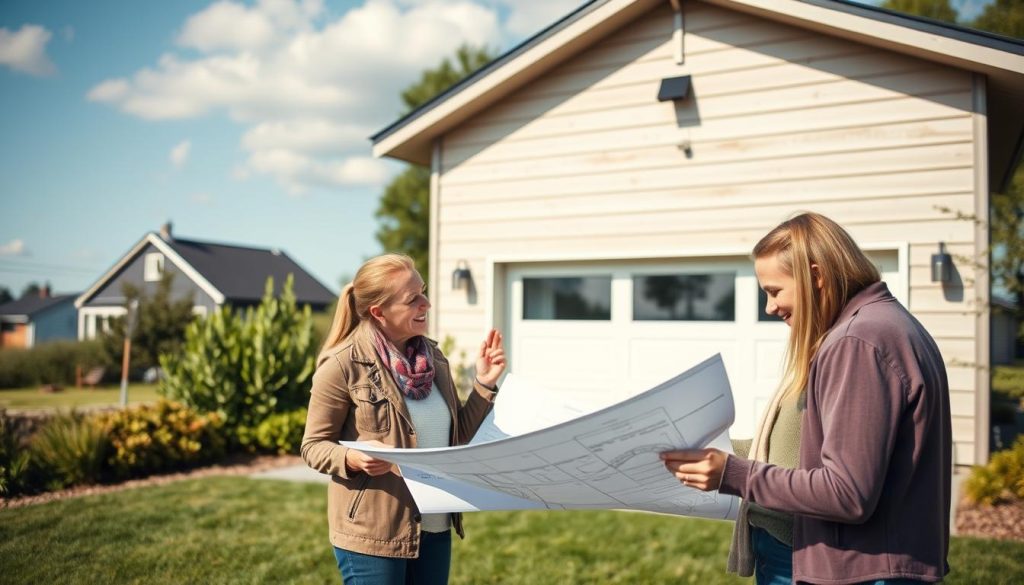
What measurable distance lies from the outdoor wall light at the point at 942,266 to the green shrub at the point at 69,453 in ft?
25.1

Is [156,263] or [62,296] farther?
[62,296]

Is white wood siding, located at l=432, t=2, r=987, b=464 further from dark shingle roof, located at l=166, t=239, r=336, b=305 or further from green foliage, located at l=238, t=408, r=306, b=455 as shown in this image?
dark shingle roof, located at l=166, t=239, r=336, b=305

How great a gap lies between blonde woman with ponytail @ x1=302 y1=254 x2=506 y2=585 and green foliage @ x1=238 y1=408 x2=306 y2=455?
6.40m

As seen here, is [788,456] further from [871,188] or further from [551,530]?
[871,188]

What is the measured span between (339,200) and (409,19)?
8811 millimetres

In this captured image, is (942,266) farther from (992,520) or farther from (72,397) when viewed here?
(72,397)

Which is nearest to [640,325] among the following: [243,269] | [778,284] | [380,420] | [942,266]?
[942,266]

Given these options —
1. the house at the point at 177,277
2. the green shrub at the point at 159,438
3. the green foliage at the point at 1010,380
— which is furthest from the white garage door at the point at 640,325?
the house at the point at 177,277

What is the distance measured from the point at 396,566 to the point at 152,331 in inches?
900

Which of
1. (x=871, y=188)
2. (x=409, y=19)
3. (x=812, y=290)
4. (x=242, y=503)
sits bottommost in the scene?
(x=242, y=503)

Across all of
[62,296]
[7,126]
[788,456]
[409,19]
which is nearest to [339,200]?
[409,19]

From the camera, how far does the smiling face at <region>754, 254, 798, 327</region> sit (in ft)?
5.22

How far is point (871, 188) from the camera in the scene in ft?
21.3

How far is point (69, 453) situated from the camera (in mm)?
6406
